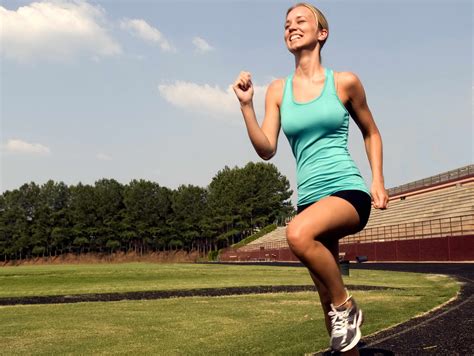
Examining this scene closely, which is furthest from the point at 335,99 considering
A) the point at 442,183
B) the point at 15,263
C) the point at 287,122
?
the point at 15,263

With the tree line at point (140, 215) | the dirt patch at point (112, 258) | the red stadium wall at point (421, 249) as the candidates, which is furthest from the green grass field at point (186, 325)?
the tree line at point (140, 215)

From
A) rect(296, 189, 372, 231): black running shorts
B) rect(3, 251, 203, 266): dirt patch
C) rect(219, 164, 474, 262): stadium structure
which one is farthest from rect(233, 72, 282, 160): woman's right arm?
rect(3, 251, 203, 266): dirt patch

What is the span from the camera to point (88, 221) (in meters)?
105

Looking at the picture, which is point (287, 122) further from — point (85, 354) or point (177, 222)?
point (177, 222)

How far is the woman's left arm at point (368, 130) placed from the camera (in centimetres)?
323

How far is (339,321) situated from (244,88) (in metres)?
1.50

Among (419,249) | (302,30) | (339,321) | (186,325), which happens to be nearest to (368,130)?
(302,30)

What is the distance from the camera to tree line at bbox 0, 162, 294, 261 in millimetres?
103062

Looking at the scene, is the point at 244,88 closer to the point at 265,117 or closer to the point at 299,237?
the point at 265,117

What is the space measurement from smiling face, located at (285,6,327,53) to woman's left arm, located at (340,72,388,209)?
12.9 inches

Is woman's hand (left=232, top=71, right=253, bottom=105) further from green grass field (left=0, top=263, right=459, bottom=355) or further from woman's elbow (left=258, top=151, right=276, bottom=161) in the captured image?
green grass field (left=0, top=263, right=459, bottom=355)

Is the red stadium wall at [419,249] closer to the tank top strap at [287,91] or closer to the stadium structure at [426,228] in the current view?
the stadium structure at [426,228]

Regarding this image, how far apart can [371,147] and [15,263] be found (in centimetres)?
11235

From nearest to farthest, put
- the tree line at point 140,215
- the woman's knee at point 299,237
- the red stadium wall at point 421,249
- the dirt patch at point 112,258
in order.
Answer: the woman's knee at point 299,237
the red stadium wall at point 421,249
the dirt patch at point 112,258
the tree line at point 140,215
